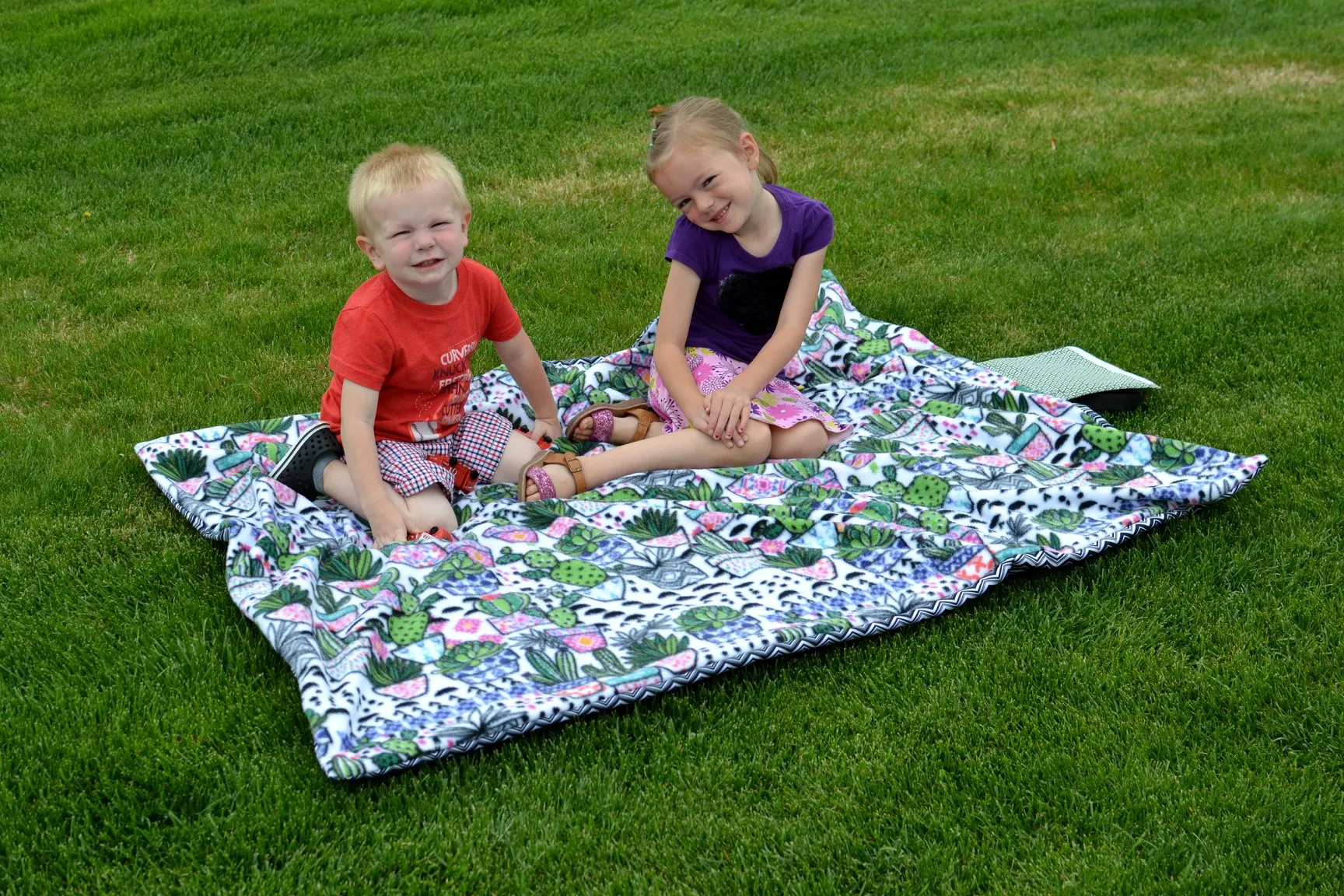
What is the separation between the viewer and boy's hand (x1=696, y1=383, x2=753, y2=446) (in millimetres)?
3811

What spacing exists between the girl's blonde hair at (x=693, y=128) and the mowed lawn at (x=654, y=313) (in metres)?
1.24

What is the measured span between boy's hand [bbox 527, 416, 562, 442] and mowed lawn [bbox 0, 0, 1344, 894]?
769 mm

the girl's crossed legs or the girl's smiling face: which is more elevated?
the girl's smiling face

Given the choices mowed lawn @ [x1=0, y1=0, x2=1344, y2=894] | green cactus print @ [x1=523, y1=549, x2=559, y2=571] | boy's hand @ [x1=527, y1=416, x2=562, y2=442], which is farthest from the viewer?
boy's hand @ [x1=527, y1=416, x2=562, y2=442]

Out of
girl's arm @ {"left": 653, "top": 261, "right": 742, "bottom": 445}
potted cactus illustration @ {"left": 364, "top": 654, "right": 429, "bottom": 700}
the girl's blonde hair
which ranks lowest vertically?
Result: potted cactus illustration @ {"left": 364, "top": 654, "right": 429, "bottom": 700}

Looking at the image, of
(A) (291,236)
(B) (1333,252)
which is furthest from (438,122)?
(B) (1333,252)

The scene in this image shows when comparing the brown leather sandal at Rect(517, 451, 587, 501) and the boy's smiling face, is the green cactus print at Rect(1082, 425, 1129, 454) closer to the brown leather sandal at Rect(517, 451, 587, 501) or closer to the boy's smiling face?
the brown leather sandal at Rect(517, 451, 587, 501)

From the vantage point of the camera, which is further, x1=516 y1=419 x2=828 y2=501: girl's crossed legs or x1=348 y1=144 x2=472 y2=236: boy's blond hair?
x1=516 y1=419 x2=828 y2=501: girl's crossed legs

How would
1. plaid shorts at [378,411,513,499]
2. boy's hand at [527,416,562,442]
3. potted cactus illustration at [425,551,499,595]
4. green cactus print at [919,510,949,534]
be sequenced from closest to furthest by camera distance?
potted cactus illustration at [425,551,499,595] → green cactus print at [919,510,949,534] → plaid shorts at [378,411,513,499] → boy's hand at [527,416,562,442]

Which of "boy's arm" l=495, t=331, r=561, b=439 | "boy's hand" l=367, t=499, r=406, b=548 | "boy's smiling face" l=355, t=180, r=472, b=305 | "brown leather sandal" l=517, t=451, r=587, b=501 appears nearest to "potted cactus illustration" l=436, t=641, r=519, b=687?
"boy's hand" l=367, t=499, r=406, b=548

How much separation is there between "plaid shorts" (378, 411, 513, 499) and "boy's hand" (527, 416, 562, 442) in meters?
0.14

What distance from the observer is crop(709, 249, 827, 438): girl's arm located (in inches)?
150

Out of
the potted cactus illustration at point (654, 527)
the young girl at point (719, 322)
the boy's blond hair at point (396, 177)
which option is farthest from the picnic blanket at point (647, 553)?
the boy's blond hair at point (396, 177)

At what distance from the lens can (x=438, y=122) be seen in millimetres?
7316
